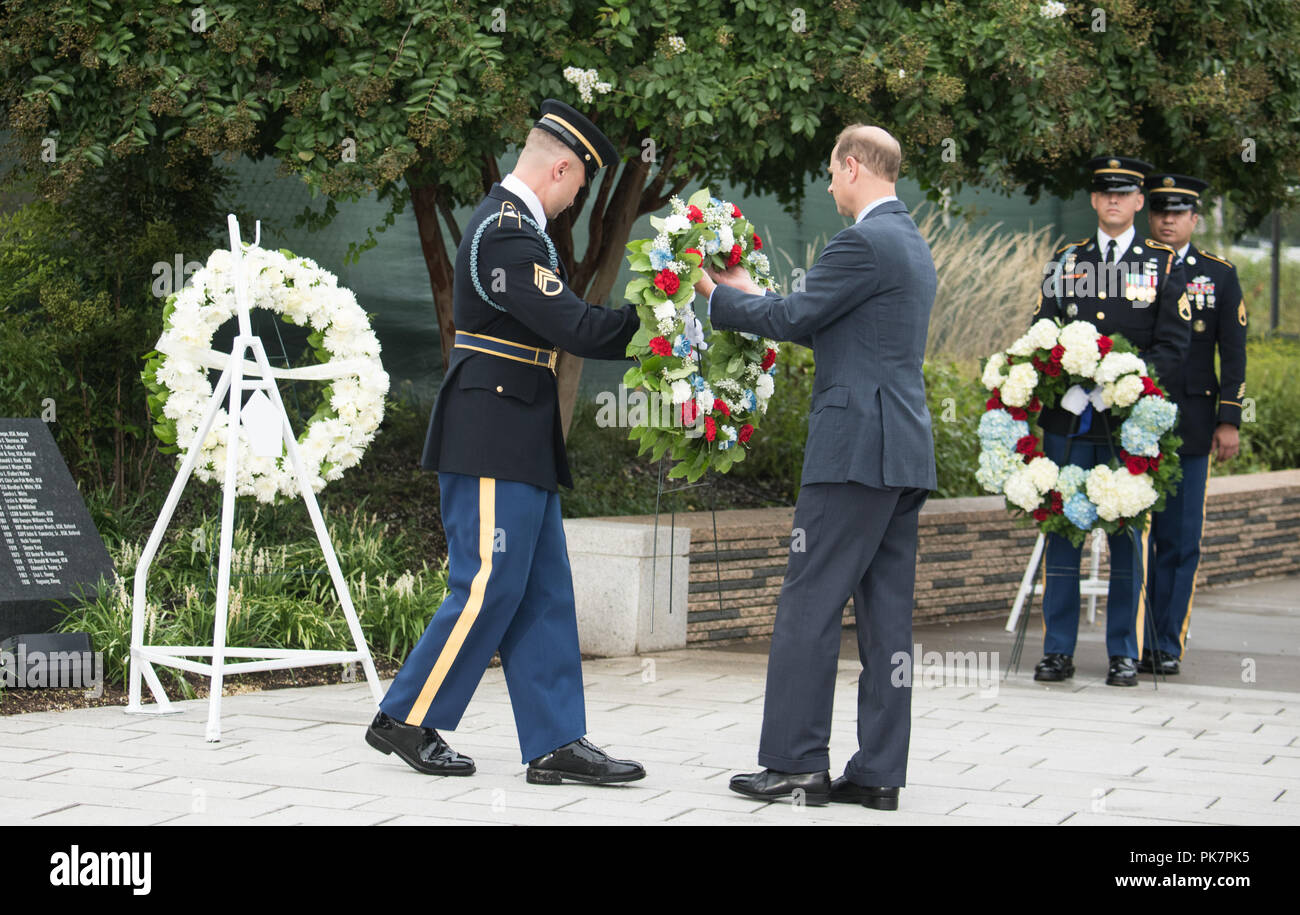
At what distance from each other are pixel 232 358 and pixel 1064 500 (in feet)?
12.7

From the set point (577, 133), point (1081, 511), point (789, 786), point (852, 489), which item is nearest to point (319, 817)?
point (789, 786)

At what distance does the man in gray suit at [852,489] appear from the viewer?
14.9 feet

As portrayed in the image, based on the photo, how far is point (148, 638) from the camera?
6.47 m

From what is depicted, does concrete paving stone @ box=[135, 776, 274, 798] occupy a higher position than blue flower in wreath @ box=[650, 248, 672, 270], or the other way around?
blue flower in wreath @ box=[650, 248, 672, 270]

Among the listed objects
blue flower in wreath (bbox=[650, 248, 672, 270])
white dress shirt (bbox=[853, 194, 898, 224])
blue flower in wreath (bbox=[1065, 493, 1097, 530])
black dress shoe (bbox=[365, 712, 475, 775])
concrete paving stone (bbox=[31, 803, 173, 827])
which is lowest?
concrete paving stone (bbox=[31, 803, 173, 827])

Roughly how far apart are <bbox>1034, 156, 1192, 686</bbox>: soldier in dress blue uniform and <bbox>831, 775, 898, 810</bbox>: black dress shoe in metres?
2.79

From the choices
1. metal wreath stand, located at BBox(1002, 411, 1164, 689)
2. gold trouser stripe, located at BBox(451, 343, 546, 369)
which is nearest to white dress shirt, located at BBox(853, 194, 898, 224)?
gold trouser stripe, located at BBox(451, 343, 546, 369)

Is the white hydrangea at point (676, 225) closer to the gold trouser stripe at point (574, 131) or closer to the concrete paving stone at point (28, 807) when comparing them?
the gold trouser stripe at point (574, 131)

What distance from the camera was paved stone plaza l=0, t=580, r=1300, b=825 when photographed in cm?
447

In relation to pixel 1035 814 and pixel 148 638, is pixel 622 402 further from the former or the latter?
pixel 1035 814

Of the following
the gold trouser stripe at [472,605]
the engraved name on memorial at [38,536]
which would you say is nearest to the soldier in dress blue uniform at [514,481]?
the gold trouser stripe at [472,605]

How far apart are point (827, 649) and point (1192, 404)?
3.83m

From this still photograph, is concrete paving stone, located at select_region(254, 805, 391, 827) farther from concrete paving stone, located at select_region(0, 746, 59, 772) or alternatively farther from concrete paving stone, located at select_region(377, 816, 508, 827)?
concrete paving stone, located at select_region(0, 746, 59, 772)

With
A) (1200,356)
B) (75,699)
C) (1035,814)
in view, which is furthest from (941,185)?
(75,699)
